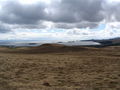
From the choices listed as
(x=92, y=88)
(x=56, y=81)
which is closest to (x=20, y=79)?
(x=56, y=81)

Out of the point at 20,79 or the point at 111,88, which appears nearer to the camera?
the point at 111,88

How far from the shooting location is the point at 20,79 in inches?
376

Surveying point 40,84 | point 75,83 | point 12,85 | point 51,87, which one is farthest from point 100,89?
point 12,85

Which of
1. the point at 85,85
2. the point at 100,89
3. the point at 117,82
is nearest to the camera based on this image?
the point at 100,89

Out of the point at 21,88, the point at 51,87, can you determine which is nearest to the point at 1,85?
the point at 21,88

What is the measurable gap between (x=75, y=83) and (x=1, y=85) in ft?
11.9

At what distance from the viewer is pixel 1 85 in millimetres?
8227

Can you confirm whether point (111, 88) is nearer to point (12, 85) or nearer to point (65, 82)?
point (65, 82)

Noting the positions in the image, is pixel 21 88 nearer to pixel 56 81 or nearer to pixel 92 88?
pixel 56 81

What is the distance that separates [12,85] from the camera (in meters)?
8.30

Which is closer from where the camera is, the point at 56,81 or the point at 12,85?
the point at 12,85

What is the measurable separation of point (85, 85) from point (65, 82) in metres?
1.16

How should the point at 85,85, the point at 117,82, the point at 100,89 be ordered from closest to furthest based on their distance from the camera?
the point at 100,89 → the point at 85,85 → the point at 117,82

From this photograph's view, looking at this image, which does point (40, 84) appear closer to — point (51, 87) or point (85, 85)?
point (51, 87)
